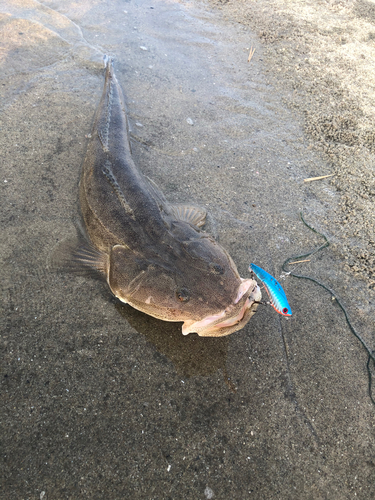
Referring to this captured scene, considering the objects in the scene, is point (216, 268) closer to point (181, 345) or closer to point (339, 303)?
point (181, 345)

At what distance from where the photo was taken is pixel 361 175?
423 cm

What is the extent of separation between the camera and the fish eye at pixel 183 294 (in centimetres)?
235

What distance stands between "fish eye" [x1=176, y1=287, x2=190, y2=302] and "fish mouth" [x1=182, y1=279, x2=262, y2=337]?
18 cm

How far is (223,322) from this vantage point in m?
2.30

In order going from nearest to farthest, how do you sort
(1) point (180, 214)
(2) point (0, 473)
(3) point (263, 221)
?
(2) point (0, 473), (1) point (180, 214), (3) point (263, 221)

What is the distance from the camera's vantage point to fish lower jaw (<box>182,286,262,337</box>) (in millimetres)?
2301

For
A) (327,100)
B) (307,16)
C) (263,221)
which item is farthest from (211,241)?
(307,16)

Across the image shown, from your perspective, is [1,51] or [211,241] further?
[1,51]

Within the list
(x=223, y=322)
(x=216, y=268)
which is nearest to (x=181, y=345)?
(x=223, y=322)

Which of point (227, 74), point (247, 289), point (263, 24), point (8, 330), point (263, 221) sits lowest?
point (8, 330)

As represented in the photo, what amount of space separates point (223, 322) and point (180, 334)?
0.50 meters

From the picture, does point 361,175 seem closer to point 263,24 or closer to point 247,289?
point 247,289

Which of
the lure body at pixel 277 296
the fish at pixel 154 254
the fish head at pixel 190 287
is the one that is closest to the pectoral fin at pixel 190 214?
the fish at pixel 154 254

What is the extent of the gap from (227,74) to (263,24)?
8.80ft
